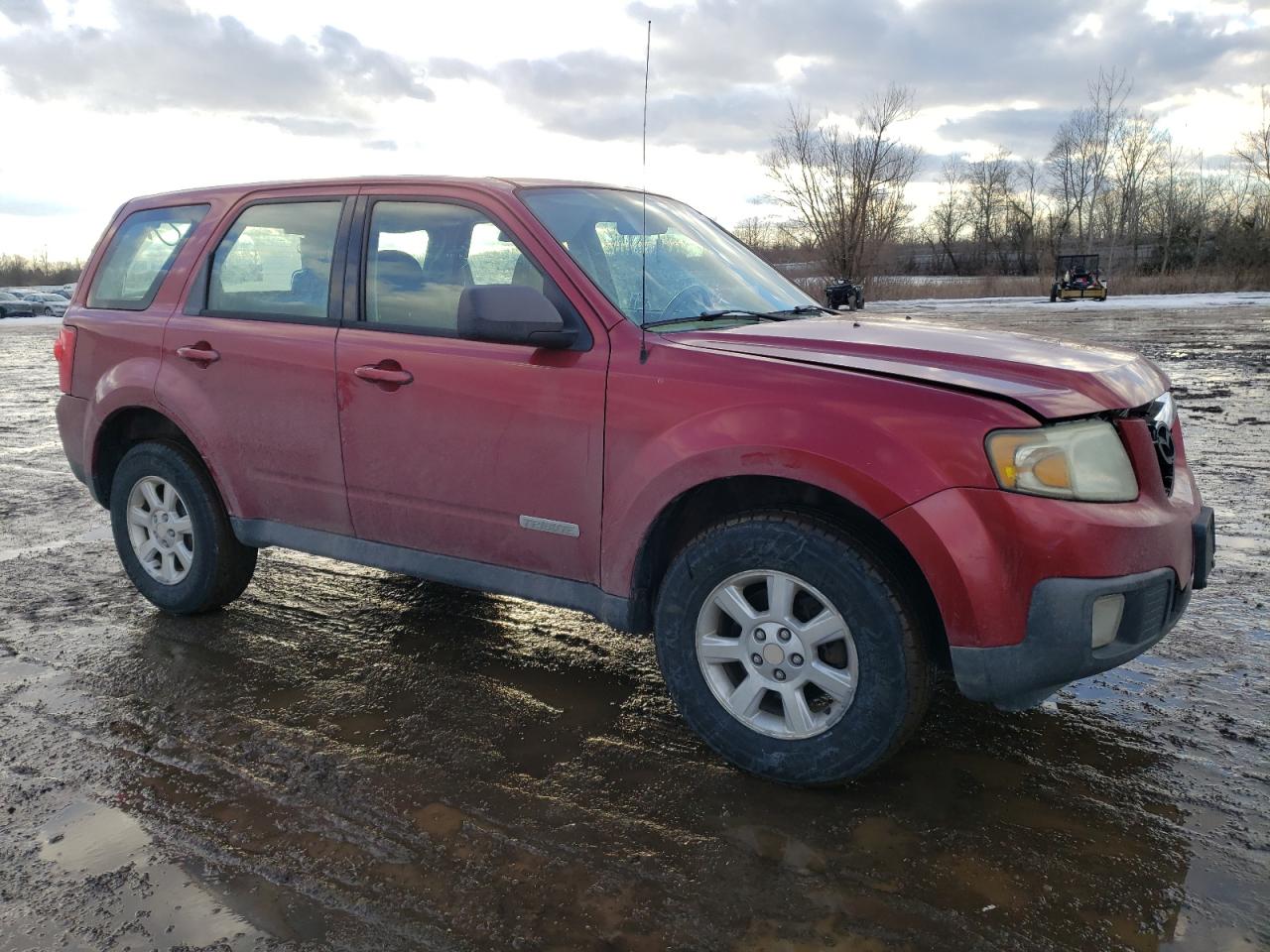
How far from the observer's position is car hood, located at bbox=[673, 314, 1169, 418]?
9.32 feet

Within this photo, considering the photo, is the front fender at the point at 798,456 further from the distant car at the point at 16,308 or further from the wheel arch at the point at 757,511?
the distant car at the point at 16,308

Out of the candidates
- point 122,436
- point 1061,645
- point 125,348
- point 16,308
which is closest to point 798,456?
point 1061,645

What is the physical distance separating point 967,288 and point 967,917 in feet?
158

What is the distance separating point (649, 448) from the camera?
318cm

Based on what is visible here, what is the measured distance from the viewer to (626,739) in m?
3.41

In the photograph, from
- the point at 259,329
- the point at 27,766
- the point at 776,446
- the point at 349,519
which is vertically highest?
the point at 259,329

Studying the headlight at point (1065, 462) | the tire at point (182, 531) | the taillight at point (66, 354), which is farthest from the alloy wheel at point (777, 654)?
the taillight at point (66, 354)

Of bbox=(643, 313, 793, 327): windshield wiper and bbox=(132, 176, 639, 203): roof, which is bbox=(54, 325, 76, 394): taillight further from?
bbox=(643, 313, 793, 327): windshield wiper

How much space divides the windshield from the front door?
193mm

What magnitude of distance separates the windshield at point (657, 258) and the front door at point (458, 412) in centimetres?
19

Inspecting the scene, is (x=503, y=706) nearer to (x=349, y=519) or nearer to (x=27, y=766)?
(x=349, y=519)

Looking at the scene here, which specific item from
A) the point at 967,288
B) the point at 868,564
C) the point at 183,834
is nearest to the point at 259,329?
the point at 183,834

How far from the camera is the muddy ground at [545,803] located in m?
2.47

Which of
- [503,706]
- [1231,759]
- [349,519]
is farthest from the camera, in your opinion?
[349,519]
